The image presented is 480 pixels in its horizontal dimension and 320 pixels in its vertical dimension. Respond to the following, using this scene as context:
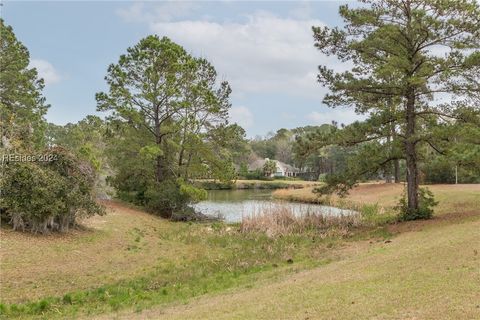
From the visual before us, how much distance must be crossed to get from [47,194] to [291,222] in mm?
9913

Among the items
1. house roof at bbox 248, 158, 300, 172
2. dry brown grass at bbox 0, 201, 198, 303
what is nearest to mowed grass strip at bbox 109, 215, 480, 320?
dry brown grass at bbox 0, 201, 198, 303

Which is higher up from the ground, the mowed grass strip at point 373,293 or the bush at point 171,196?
the bush at point 171,196

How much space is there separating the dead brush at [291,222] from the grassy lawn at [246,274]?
2.50ft

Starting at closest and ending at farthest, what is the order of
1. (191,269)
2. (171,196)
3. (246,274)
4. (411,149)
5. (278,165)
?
1. (246,274)
2. (191,269)
3. (411,149)
4. (171,196)
5. (278,165)

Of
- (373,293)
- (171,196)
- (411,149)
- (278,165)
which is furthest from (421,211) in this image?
(278,165)

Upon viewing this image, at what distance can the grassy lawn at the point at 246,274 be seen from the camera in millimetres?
6871

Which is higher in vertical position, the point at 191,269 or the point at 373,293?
the point at 373,293

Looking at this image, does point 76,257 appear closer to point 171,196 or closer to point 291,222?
point 291,222

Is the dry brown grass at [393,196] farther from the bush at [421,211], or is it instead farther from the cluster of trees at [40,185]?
the cluster of trees at [40,185]

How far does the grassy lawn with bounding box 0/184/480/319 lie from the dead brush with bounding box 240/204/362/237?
2.50 ft

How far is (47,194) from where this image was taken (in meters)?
13.4

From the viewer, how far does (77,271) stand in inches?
439

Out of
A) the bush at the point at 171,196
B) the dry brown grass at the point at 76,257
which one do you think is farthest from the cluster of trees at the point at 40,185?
the bush at the point at 171,196

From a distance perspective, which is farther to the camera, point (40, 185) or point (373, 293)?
point (40, 185)
